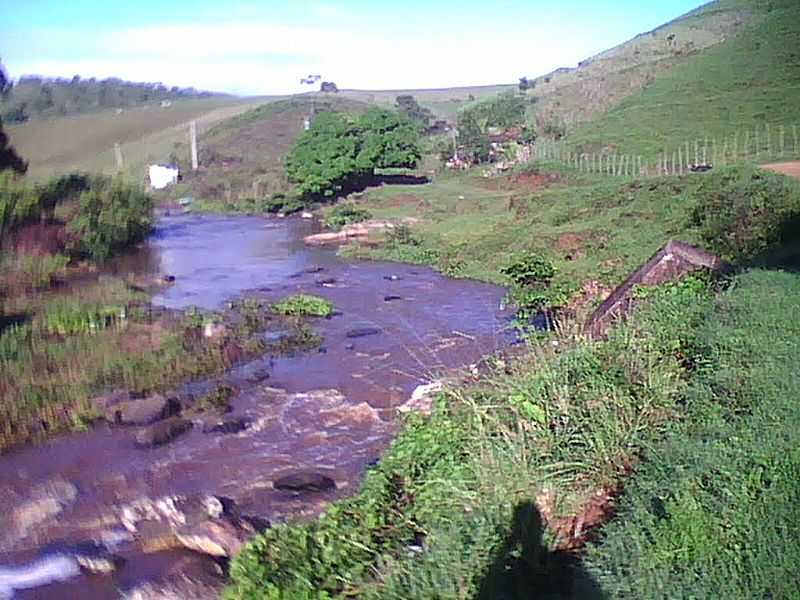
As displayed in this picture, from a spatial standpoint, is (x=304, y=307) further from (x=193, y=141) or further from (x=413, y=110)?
(x=413, y=110)

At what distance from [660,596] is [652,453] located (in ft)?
6.42

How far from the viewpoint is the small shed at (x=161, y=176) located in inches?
1973

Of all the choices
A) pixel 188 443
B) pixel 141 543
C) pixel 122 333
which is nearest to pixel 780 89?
pixel 122 333

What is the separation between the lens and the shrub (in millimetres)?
19094

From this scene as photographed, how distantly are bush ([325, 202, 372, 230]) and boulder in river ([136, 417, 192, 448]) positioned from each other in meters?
21.3

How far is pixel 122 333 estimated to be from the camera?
1647 cm

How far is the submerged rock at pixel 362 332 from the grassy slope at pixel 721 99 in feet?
69.1

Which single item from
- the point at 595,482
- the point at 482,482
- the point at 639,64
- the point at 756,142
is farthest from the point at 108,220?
the point at 639,64

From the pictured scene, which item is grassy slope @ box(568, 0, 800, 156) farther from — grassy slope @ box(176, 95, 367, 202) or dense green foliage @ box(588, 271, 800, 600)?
dense green foliage @ box(588, 271, 800, 600)

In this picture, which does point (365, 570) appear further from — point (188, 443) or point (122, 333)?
point (122, 333)

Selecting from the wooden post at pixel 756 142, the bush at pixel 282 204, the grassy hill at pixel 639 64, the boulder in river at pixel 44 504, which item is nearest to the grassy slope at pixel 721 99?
the wooden post at pixel 756 142

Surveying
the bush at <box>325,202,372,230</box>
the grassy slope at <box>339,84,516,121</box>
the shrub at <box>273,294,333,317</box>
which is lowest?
the shrub at <box>273,294,333,317</box>

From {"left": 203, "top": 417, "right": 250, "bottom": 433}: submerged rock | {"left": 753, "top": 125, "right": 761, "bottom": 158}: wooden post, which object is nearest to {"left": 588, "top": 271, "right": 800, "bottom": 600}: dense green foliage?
{"left": 203, "top": 417, "right": 250, "bottom": 433}: submerged rock

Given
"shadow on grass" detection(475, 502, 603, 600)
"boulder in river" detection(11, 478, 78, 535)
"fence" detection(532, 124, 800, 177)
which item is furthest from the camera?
"fence" detection(532, 124, 800, 177)
